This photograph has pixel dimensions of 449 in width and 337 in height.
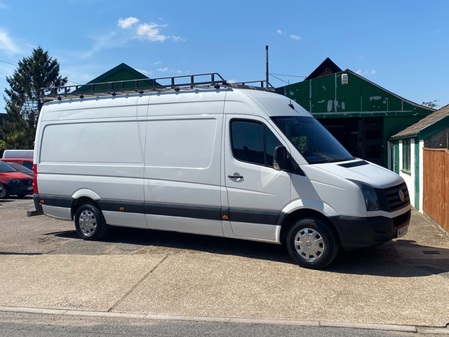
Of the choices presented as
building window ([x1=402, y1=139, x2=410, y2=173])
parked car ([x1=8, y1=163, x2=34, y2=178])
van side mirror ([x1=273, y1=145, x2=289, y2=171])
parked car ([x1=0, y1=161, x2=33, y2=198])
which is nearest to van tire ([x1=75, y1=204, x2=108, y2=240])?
van side mirror ([x1=273, y1=145, x2=289, y2=171])

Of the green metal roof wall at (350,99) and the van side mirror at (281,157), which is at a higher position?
the green metal roof wall at (350,99)

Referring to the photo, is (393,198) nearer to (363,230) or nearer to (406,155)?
(363,230)

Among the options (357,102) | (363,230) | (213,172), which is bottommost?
(363,230)

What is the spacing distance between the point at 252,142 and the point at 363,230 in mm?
2107

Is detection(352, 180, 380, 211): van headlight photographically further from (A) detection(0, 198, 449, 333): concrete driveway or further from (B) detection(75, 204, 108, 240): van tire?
(B) detection(75, 204, 108, 240): van tire

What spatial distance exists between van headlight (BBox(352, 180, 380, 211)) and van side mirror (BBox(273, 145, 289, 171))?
99cm

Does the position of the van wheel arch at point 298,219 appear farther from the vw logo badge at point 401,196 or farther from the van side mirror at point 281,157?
the vw logo badge at point 401,196

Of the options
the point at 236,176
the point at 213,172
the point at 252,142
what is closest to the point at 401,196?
the point at 252,142

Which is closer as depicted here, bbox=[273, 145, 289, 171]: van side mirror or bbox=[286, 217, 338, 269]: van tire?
bbox=[286, 217, 338, 269]: van tire

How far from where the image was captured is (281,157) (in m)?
6.72

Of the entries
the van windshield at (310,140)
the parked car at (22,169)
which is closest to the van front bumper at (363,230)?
the van windshield at (310,140)

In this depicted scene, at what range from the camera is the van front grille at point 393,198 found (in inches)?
255

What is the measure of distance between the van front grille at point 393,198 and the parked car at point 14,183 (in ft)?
52.1

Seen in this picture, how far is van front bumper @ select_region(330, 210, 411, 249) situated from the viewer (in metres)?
6.38
